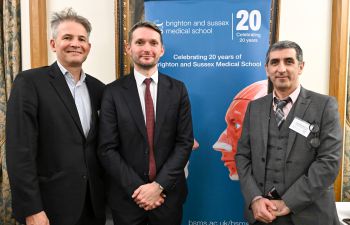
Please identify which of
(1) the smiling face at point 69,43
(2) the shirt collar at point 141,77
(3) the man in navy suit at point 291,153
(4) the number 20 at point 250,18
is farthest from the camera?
(4) the number 20 at point 250,18

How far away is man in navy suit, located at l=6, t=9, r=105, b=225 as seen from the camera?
1577 mm

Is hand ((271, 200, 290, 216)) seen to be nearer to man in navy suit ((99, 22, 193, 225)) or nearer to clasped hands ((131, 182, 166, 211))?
man in navy suit ((99, 22, 193, 225))

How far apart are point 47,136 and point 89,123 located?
26 cm

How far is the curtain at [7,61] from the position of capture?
8.25ft

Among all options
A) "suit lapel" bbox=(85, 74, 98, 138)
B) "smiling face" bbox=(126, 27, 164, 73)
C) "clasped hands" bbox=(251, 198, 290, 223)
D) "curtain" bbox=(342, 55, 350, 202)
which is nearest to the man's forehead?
"smiling face" bbox=(126, 27, 164, 73)

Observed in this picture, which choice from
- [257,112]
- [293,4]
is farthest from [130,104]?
[293,4]

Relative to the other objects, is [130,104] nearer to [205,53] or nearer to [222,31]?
[205,53]

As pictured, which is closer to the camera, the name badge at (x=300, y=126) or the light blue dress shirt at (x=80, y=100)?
the name badge at (x=300, y=126)

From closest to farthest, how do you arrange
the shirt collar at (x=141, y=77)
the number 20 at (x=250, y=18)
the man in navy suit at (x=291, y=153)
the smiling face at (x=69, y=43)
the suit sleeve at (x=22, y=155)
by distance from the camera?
the suit sleeve at (x=22, y=155), the man in navy suit at (x=291, y=153), the smiling face at (x=69, y=43), the shirt collar at (x=141, y=77), the number 20 at (x=250, y=18)

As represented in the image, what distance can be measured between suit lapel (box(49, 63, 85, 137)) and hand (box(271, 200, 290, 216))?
1214 mm

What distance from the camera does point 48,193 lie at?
1.69m

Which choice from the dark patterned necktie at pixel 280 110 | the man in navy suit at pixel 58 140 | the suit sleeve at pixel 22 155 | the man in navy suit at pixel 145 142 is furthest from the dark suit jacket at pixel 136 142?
the dark patterned necktie at pixel 280 110

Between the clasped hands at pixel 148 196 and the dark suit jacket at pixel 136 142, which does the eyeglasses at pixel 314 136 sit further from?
the clasped hands at pixel 148 196

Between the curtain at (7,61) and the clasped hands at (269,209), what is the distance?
2.10 m
